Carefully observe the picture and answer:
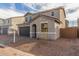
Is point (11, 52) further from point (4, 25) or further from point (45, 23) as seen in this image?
point (45, 23)

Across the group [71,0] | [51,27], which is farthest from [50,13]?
[71,0]

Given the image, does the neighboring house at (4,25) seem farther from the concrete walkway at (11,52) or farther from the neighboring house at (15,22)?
the concrete walkway at (11,52)

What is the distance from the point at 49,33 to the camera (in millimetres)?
2541

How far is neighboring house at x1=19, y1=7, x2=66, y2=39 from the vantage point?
8.22 feet

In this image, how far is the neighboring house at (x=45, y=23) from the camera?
8.22 feet

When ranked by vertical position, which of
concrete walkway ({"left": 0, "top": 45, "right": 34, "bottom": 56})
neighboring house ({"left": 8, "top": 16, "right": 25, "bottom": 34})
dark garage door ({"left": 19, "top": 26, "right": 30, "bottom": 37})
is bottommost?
concrete walkway ({"left": 0, "top": 45, "right": 34, "bottom": 56})

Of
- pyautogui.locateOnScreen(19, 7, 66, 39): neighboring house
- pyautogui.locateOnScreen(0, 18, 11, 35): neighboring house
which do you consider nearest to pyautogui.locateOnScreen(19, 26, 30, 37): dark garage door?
pyautogui.locateOnScreen(19, 7, 66, 39): neighboring house

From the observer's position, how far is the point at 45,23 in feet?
8.29

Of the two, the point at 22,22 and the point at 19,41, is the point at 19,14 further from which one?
the point at 19,41

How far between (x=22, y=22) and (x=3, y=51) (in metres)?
0.55

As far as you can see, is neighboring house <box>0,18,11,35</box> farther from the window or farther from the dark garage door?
the window

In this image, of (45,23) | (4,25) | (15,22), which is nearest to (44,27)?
(45,23)

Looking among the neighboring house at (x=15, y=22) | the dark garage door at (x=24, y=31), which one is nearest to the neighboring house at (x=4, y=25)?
the neighboring house at (x=15, y=22)

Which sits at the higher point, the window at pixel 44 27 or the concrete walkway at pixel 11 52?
the window at pixel 44 27
